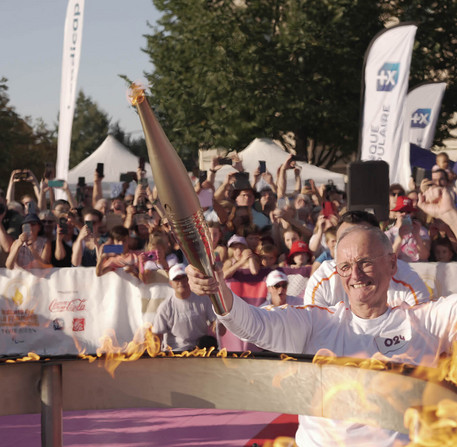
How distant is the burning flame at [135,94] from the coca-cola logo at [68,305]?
7.73 metres

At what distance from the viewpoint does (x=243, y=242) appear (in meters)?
8.80

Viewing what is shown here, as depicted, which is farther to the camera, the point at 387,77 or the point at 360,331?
the point at 387,77

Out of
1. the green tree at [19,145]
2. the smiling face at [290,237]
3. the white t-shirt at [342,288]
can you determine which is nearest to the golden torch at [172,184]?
the white t-shirt at [342,288]

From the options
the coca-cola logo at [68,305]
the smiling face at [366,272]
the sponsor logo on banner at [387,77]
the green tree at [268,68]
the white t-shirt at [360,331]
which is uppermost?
the green tree at [268,68]

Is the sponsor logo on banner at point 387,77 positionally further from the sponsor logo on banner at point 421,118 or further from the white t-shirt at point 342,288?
the white t-shirt at point 342,288

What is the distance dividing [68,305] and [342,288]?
5346 millimetres

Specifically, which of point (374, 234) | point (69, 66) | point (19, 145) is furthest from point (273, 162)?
point (19, 145)

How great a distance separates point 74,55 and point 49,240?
5.84 meters

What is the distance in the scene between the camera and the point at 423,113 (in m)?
19.4

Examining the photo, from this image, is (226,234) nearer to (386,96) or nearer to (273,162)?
(386,96)

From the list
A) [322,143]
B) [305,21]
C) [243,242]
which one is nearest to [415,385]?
[243,242]

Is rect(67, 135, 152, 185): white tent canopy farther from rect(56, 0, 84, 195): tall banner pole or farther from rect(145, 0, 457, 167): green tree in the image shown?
rect(56, 0, 84, 195): tall banner pole

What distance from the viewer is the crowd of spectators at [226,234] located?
8.80m

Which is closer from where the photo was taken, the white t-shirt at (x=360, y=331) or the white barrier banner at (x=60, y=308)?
the white t-shirt at (x=360, y=331)
